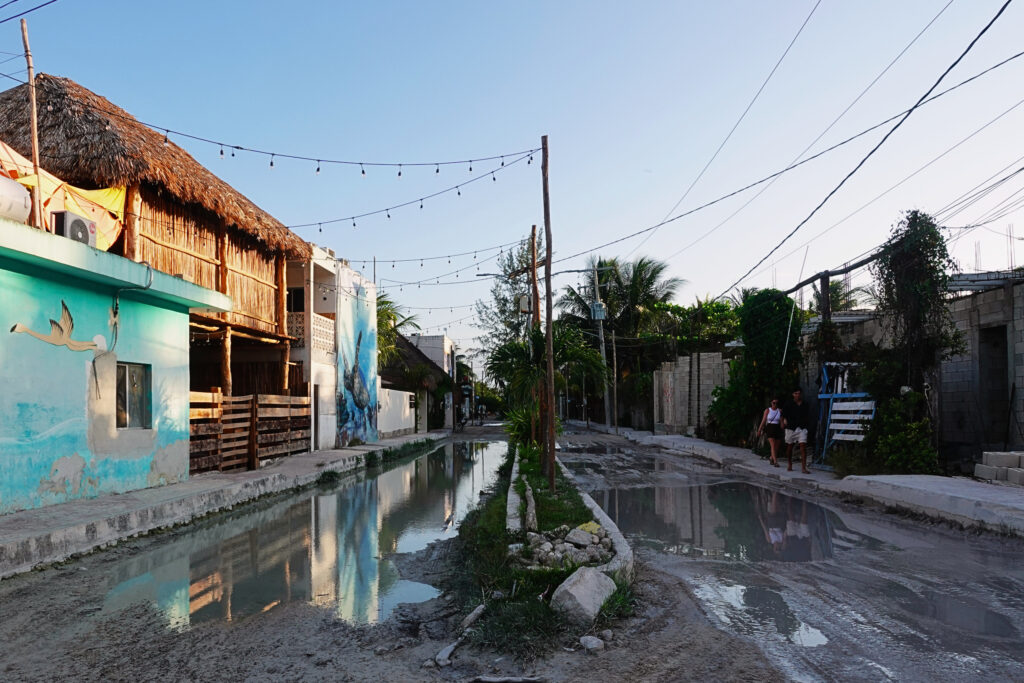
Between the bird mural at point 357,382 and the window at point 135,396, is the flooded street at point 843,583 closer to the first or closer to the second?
the window at point 135,396

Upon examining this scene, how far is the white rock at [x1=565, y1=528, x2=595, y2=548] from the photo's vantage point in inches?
280

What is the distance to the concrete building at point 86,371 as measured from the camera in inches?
374

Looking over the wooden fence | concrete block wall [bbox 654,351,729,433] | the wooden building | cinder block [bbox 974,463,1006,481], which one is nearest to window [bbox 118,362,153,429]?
the wooden fence

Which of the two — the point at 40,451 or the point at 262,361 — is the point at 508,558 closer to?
the point at 40,451

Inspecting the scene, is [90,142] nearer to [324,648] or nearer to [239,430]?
[239,430]

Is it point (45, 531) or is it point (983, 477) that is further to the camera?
point (983, 477)

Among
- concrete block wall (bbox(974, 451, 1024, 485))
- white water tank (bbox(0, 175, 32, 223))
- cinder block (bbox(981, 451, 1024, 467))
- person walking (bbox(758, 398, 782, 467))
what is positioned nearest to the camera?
white water tank (bbox(0, 175, 32, 223))

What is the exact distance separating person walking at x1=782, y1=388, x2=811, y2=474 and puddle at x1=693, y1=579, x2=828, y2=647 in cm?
940

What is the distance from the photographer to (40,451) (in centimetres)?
994

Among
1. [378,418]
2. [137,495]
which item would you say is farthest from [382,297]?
[137,495]

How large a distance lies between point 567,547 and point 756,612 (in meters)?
1.95

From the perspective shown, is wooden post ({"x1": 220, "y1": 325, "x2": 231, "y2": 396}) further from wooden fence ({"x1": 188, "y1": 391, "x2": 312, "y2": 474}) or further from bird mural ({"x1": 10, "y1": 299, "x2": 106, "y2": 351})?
bird mural ({"x1": 10, "y1": 299, "x2": 106, "y2": 351})

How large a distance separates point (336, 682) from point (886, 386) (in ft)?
39.6

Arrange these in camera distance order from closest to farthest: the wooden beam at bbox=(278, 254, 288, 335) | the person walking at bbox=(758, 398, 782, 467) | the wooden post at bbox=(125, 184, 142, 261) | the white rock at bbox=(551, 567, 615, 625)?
the white rock at bbox=(551, 567, 615, 625), the wooden post at bbox=(125, 184, 142, 261), the person walking at bbox=(758, 398, 782, 467), the wooden beam at bbox=(278, 254, 288, 335)
